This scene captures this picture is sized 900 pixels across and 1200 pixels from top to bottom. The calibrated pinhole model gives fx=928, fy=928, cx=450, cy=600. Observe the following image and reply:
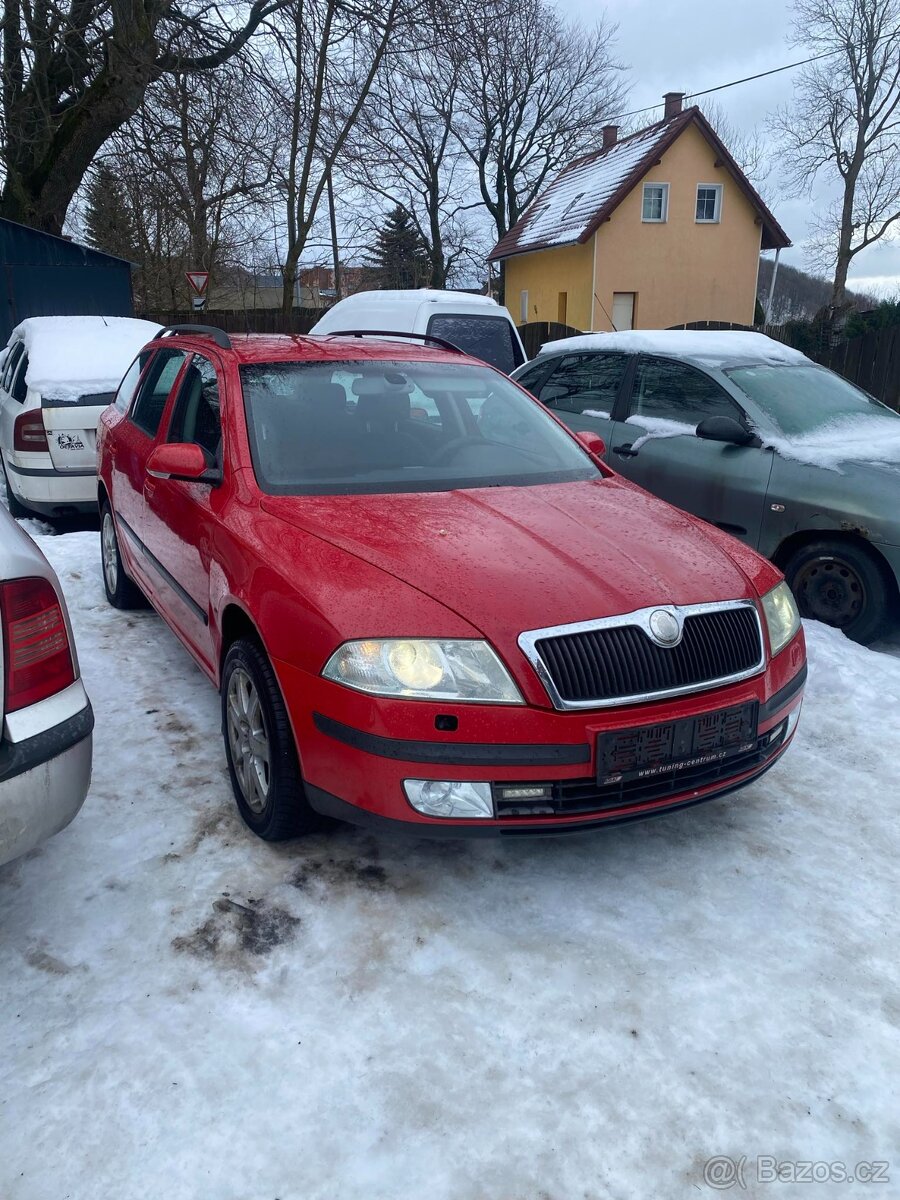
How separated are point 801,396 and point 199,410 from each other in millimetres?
3906

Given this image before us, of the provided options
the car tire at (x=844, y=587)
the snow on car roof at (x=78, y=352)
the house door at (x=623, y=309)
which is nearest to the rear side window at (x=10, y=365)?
the snow on car roof at (x=78, y=352)

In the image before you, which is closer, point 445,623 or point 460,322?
point 445,623

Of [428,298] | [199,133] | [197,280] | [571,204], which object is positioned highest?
[571,204]

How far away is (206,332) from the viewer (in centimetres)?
457

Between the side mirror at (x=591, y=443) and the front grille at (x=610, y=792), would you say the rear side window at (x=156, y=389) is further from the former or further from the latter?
the front grille at (x=610, y=792)

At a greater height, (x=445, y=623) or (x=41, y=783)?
(x=445, y=623)

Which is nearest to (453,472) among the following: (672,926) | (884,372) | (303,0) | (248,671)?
(248,671)

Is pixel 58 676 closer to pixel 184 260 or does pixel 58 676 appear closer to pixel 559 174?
pixel 184 260

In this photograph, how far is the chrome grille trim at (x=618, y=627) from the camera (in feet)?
8.49

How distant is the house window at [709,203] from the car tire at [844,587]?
1126 inches

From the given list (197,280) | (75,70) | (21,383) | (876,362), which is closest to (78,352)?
(21,383)

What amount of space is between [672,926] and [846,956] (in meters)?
0.49

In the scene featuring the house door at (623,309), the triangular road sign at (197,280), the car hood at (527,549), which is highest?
the house door at (623,309)

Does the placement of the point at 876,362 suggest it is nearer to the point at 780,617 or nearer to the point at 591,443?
the point at 591,443
